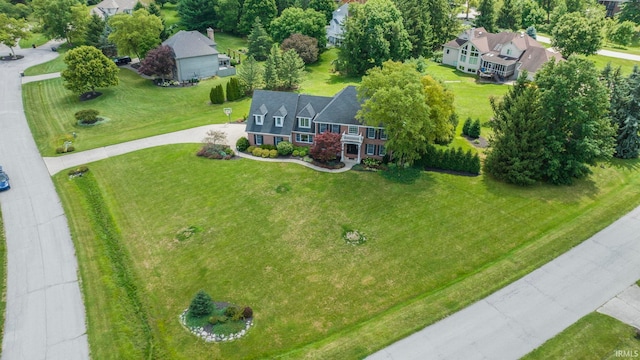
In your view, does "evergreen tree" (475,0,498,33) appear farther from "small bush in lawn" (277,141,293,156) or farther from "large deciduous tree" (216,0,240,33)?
"small bush in lawn" (277,141,293,156)

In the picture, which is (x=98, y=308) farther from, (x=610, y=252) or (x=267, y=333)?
(x=610, y=252)

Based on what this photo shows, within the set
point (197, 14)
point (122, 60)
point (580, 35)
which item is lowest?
point (122, 60)

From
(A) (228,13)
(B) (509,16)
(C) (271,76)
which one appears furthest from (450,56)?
(A) (228,13)

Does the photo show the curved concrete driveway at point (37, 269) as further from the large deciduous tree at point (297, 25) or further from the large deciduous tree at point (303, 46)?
the large deciduous tree at point (297, 25)

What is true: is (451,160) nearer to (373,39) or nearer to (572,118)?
(572,118)

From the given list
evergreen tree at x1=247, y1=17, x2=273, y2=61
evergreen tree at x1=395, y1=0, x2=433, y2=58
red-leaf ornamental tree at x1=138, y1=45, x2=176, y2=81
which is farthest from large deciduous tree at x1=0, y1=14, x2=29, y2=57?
evergreen tree at x1=395, y1=0, x2=433, y2=58

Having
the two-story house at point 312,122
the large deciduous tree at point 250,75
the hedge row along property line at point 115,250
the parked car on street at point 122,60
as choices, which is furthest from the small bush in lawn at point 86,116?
the parked car on street at point 122,60

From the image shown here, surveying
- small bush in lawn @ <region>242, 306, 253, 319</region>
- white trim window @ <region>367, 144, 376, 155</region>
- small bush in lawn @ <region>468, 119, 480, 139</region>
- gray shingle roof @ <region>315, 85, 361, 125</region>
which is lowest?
small bush in lawn @ <region>242, 306, 253, 319</region>
